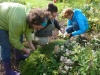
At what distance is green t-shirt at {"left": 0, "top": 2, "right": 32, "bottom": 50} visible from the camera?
377 cm

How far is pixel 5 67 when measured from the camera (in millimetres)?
Result: 4371

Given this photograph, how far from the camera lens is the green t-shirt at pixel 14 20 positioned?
3768 millimetres

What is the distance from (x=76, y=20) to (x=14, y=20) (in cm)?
189

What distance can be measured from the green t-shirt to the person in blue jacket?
4.22 feet

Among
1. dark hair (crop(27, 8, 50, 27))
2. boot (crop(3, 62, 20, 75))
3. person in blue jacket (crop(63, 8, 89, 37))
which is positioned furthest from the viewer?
person in blue jacket (crop(63, 8, 89, 37))

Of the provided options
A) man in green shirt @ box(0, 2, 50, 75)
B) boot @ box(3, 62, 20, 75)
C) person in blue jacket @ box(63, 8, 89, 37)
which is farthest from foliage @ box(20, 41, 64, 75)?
person in blue jacket @ box(63, 8, 89, 37)

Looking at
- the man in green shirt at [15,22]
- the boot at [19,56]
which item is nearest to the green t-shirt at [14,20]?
the man in green shirt at [15,22]

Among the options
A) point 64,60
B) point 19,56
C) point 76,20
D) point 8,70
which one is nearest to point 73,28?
point 76,20

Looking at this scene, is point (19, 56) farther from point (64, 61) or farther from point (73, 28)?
point (73, 28)

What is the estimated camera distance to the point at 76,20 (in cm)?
532

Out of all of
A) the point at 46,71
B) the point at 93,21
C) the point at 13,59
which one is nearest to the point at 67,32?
the point at 93,21

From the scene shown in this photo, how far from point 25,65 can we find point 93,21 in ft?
7.14

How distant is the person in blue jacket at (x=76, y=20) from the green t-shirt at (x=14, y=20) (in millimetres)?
1286

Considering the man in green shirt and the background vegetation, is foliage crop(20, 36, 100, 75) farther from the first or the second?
the man in green shirt
